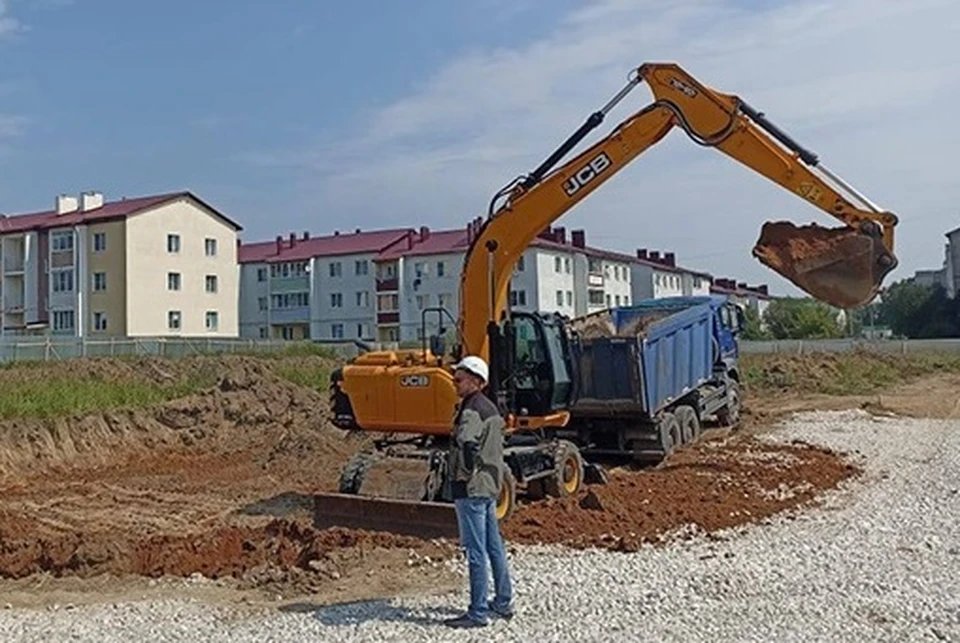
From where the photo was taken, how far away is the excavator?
1229 centimetres

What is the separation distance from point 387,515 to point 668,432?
25.0 feet

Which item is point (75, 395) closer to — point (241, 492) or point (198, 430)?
point (198, 430)

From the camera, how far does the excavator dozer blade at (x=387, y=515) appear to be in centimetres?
1048

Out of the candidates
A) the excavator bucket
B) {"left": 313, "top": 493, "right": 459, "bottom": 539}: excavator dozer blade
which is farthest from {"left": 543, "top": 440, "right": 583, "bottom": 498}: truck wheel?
{"left": 313, "top": 493, "right": 459, "bottom": 539}: excavator dozer blade

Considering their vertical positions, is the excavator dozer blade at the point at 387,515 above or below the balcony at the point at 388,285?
below

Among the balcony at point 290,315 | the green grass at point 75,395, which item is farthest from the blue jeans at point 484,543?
the balcony at point 290,315

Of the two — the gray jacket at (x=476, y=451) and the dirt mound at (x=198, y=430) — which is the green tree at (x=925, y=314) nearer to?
the dirt mound at (x=198, y=430)

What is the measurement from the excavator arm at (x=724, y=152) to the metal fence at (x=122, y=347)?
77.4 feet

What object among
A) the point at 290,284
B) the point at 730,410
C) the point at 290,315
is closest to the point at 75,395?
the point at 730,410

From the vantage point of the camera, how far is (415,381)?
484 inches

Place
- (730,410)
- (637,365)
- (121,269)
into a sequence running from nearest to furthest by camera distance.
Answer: (637,365)
(730,410)
(121,269)

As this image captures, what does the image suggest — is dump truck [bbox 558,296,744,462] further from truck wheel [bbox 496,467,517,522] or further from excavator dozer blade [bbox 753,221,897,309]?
excavator dozer blade [bbox 753,221,897,309]

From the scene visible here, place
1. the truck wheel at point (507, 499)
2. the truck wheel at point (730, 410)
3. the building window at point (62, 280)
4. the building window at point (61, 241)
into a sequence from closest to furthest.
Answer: the truck wheel at point (507, 499) < the truck wheel at point (730, 410) < the building window at point (62, 280) < the building window at point (61, 241)

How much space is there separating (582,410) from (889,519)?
5941mm
